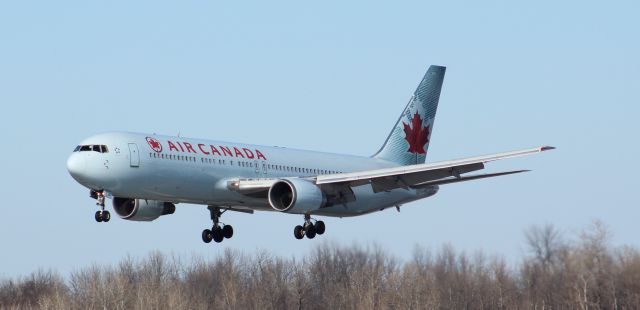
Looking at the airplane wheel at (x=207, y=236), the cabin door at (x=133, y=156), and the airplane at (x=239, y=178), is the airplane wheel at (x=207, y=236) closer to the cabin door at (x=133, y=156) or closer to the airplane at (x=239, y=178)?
the airplane at (x=239, y=178)

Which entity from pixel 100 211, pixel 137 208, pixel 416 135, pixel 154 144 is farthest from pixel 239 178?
pixel 416 135

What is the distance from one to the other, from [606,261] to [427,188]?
7.97 meters

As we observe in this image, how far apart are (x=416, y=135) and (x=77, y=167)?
1880 centimetres

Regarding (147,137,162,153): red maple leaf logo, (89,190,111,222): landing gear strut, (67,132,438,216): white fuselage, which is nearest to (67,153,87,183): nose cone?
(67,132,438,216): white fuselage

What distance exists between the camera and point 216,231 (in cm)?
5212

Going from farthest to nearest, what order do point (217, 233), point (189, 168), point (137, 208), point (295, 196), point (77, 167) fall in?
point (217, 233)
point (137, 208)
point (295, 196)
point (189, 168)
point (77, 167)

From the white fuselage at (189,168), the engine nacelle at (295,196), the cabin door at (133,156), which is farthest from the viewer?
the engine nacelle at (295,196)

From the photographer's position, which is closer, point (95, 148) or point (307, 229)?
point (95, 148)

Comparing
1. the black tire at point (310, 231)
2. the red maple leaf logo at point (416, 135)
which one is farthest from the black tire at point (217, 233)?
the red maple leaf logo at point (416, 135)

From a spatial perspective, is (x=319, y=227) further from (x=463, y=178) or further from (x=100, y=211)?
(x=100, y=211)

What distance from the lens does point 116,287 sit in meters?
72.2

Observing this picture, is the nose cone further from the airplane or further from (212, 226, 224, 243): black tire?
(212, 226, 224, 243): black tire

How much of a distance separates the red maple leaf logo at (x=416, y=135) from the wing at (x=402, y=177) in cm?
661

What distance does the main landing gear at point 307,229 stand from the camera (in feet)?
165
